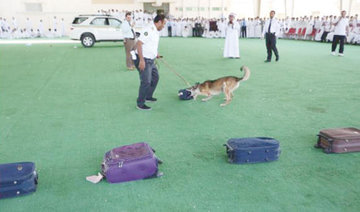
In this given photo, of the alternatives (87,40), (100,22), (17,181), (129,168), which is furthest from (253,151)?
(87,40)

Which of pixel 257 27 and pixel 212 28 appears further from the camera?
pixel 212 28

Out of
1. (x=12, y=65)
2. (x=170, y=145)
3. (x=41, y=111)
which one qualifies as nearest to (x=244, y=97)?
(x=170, y=145)

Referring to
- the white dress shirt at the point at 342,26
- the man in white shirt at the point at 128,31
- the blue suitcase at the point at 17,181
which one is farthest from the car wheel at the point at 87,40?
the blue suitcase at the point at 17,181

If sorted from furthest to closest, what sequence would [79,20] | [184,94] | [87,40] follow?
[87,40] → [79,20] → [184,94]

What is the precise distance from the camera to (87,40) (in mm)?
18406

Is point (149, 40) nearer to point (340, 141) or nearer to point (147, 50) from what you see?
point (147, 50)

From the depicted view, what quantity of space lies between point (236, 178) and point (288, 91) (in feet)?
14.7

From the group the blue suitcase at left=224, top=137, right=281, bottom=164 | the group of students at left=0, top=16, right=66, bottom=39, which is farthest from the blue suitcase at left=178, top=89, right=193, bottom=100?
the group of students at left=0, top=16, right=66, bottom=39

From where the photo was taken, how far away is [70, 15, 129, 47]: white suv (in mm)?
17812

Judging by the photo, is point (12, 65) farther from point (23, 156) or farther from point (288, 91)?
point (288, 91)

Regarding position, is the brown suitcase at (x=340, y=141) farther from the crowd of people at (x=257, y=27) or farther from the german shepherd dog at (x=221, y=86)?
the crowd of people at (x=257, y=27)

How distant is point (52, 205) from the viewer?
2863mm

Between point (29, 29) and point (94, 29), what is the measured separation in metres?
18.5

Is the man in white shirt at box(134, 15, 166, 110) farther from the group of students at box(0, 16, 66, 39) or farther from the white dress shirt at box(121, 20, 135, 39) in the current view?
the group of students at box(0, 16, 66, 39)
